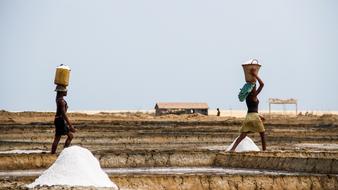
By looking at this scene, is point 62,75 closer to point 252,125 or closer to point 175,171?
point 175,171

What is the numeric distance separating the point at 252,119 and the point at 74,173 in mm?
6389

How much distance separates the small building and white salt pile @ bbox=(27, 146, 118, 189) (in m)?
57.1

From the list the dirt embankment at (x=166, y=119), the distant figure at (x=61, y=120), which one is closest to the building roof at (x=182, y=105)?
the dirt embankment at (x=166, y=119)

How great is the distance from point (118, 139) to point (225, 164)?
831cm

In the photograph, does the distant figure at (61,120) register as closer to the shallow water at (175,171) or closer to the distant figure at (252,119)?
the shallow water at (175,171)

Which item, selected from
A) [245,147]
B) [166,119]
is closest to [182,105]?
[166,119]

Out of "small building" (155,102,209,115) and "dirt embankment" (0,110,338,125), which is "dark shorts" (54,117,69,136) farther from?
"small building" (155,102,209,115)

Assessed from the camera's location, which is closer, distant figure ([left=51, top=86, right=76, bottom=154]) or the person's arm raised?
distant figure ([left=51, top=86, right=76, bottom=154])

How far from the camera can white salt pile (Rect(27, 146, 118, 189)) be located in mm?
10039

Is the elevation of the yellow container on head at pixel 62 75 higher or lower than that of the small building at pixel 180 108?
higher

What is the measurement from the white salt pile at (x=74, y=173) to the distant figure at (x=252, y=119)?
565 centimetres

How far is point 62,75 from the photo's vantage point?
1452cm

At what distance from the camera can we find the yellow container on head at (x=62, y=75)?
14.5m

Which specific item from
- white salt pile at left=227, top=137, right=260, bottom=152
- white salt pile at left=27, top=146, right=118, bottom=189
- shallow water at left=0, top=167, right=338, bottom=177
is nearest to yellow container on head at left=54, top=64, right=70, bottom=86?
shallow water at left=0, top=167, right=338, bottom=177
